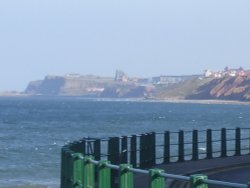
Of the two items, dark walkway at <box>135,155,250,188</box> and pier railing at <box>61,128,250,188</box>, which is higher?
pier railing at <box>61,128,250,188</box>

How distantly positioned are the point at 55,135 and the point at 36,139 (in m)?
5.11

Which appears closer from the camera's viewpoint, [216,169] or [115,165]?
[115,165]

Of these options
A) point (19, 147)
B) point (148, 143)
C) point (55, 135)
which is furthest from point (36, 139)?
point (148, 143)

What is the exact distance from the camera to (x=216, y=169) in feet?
69.3

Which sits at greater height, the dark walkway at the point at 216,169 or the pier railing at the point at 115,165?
the pier railing at the point at 115,165

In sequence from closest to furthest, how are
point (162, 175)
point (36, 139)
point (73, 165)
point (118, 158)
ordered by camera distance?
point (162, 175) → point (73, 165) → point (118, 158) → point (36, 139)

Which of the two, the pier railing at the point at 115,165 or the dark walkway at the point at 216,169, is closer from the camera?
the pier railing at the point at 115,165

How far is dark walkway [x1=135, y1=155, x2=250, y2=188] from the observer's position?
1814cm

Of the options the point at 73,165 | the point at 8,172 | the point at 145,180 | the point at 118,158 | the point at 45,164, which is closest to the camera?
the point at 73,165

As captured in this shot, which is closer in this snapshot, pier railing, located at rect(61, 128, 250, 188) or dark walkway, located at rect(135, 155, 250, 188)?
pier railing, located at rect(61, 128, 250, 188)

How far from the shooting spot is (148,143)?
73.2 ft

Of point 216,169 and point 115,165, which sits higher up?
point 115,165

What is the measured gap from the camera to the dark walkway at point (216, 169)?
18.1 metres

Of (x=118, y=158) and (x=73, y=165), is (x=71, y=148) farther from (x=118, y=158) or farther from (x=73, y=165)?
(x=118, y=158)
